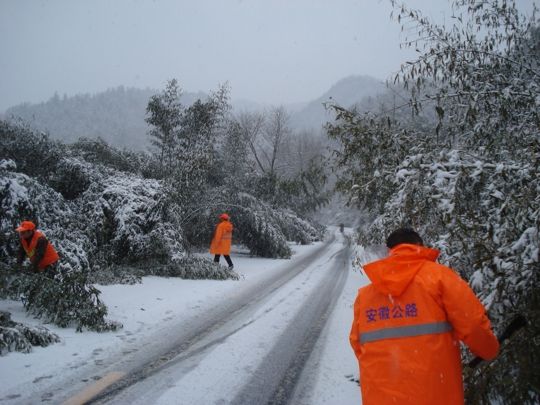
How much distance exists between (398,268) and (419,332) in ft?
1.17

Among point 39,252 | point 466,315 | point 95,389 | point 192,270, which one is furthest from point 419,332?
point 192,270

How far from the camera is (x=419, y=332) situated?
81.3 inches

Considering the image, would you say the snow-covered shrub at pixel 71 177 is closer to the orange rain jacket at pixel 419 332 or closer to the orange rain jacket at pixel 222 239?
the orange rain jacket at pixel 222 239

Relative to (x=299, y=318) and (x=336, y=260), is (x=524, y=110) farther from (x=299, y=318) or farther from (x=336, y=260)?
(x=336, y=260)

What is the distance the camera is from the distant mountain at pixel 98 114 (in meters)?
104

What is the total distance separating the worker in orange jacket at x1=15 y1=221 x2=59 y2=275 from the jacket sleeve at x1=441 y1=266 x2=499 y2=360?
636 centimetres

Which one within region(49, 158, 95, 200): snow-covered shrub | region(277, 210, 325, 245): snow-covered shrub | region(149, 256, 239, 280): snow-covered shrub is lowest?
region(149, 256, 239, 280): snow-covered shrub

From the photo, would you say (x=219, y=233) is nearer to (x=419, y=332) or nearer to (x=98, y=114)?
(x=419, y=332)

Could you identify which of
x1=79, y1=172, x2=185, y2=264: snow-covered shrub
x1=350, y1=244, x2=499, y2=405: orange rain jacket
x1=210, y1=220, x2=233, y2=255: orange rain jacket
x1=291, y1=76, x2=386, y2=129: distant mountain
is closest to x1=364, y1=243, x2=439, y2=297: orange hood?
x1=350, y1=244, x2=499, y2=405: orange rain jacket

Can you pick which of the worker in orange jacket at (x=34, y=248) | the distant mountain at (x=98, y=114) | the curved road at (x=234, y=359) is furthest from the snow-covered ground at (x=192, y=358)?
the distant mountain at (x=98, y=114)

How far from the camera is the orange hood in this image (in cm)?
212

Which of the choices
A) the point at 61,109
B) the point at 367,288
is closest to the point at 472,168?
the point at 367,288

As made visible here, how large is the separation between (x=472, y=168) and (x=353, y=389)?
2.58 m

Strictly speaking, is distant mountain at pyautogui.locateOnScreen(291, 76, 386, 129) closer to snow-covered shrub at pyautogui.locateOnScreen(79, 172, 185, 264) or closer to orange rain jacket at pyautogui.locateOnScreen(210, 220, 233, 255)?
orange rain jacket at pyautogui.locateOnScreen(210, 220, 233, 255)
